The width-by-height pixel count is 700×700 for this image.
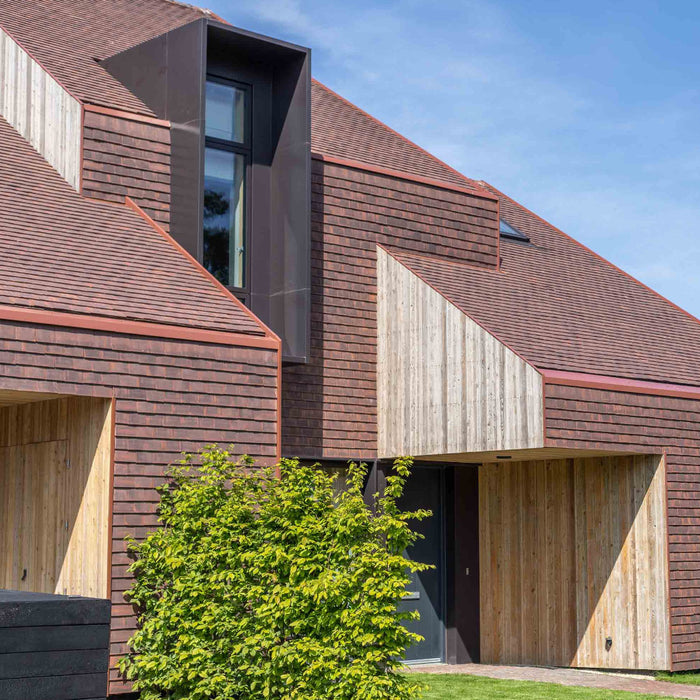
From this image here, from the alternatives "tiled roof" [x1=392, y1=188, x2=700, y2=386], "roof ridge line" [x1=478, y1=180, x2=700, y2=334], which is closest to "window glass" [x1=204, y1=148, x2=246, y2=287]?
"tiled roof" [x1=392, y1=188, x2=700, y2=386]

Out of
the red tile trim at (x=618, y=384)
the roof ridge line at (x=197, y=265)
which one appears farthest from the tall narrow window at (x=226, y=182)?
the red tile trim at (x=618, y=384)

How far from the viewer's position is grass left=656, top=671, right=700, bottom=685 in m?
11.6

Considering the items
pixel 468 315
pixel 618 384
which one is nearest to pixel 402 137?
pixel 468 315

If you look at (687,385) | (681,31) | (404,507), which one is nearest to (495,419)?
(404,507)

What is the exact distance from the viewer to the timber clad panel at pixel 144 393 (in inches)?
340

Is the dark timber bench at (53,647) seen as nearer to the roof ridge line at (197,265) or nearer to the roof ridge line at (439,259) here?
the roof ridge line at (197,265)

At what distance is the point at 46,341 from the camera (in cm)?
864

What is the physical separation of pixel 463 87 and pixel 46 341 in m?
10.1

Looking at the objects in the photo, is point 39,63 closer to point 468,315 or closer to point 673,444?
point 468,315

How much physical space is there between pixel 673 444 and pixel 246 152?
5.89m

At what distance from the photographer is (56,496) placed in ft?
31.1

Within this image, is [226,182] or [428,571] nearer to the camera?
[226,182]

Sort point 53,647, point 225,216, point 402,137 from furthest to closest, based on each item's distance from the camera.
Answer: point 402,137 < point 225,216 < point 53,647

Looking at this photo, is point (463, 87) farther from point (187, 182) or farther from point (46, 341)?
point (46, 341)
